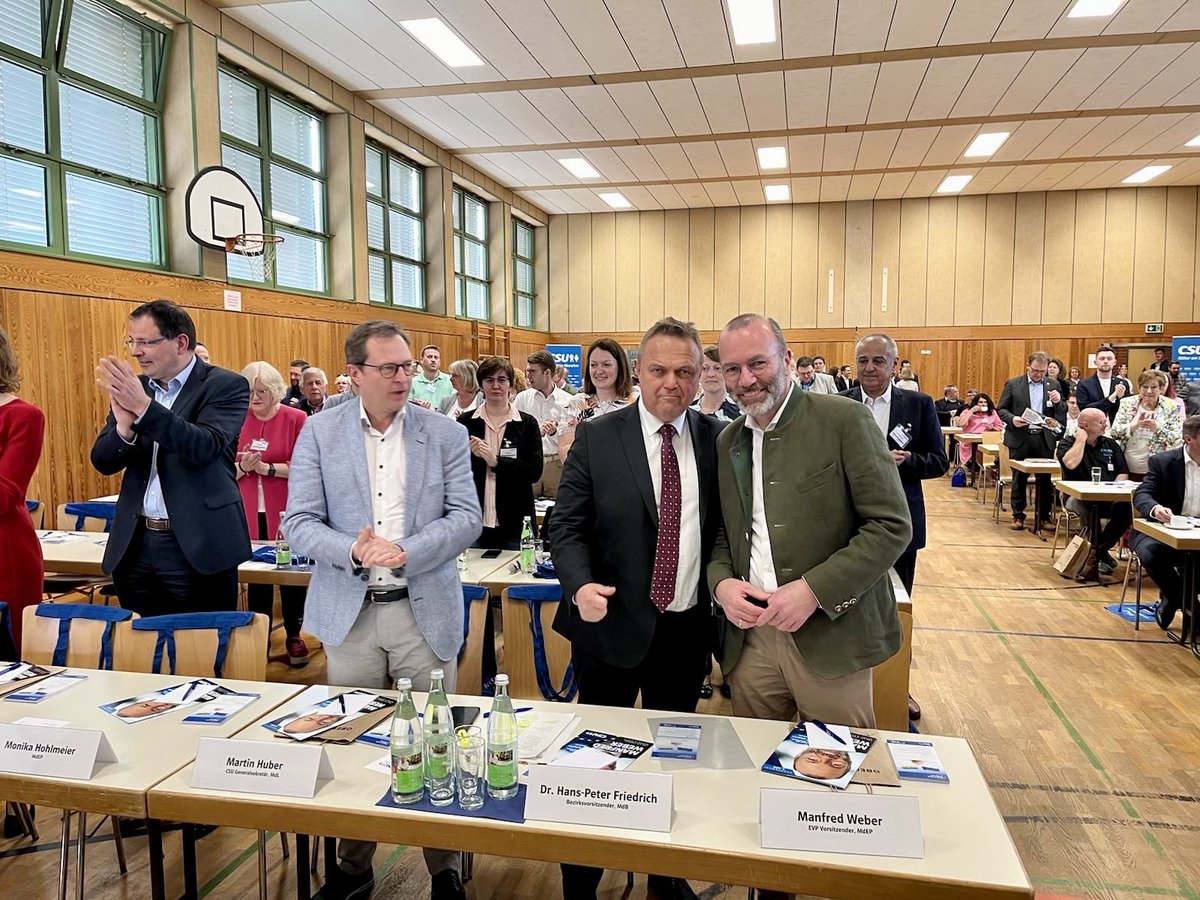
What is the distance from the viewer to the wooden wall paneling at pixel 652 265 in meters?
17.4

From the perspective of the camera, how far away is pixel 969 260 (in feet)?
53.3

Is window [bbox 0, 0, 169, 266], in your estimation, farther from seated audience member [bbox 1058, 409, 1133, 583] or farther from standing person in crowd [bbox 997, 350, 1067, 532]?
standing person in crowd [bbox 997, 350, 1067, 532]

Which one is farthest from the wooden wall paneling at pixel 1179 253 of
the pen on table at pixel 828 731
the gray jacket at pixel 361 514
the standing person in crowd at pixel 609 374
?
the gray jacket at pixel 361 514

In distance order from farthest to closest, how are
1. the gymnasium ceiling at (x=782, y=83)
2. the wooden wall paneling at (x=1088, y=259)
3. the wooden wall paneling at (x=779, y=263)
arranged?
the wooden wall paneling at (x=779, y=263) → the wooden wall paneling at (x=1088, y=259) → the gymnasium ceiling at (x=782, y=83)

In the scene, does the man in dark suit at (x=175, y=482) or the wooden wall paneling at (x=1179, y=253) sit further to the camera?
the wooden wall paneling at (x=1179, y=253)

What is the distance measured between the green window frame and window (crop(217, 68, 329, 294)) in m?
6.88

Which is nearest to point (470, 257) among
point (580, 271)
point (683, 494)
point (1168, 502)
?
point (580, 271)

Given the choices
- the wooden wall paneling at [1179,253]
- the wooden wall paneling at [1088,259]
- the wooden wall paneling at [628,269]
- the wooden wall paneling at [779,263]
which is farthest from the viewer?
the wooden wall paneling at [628,269]

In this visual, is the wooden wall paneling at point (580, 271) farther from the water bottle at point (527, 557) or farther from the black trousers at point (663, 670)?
the black trousers at point (663, 670)

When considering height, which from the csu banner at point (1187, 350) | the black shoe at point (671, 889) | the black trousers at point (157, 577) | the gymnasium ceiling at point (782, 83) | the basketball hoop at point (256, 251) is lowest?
the black shoe at point (671, 889)

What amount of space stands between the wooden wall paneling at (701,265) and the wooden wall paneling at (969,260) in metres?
5.08

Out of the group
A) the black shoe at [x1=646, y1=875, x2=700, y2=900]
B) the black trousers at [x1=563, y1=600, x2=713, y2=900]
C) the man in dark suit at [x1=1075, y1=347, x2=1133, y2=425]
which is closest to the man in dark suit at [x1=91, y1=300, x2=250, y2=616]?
the black trousers at [x1=563, y1=600, x2=713, y2=900]

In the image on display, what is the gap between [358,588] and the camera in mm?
2357

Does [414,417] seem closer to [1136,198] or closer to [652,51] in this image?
[652,51]
